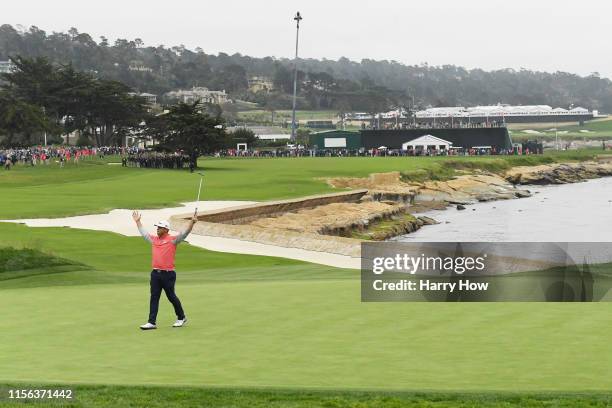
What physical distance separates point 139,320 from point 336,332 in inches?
140

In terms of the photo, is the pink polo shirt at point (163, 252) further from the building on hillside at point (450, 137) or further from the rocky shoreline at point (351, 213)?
the building on hillside at point (450, 137)

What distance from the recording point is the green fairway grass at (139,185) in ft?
190

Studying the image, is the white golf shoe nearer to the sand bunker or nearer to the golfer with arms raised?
the golfer with arms raised

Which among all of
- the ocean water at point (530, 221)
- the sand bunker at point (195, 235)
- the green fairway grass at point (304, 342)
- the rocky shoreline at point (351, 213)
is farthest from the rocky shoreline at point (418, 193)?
the green fairway grass at point (304, 342)

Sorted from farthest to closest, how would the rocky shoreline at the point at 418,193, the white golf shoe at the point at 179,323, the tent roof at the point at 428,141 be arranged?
1. the tent roof at the point at 428,141
2. the rocky shoreline at the point at 418,193
3. the white golf shoe at the point at 179,323

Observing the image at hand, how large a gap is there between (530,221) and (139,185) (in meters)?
27.3

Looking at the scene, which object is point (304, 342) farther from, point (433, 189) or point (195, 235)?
point (433, 189)

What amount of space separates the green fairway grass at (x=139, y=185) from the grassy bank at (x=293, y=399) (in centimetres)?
3890

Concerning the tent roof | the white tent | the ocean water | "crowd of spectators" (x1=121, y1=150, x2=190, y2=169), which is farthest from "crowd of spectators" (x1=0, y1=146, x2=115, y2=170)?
the tent roof

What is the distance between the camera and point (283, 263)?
34375mm

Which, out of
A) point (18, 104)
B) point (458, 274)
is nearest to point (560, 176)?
point (18, 104)

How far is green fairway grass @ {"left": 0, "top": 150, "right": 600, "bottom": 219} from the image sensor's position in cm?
5784

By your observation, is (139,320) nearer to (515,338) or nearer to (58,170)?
(515,338)

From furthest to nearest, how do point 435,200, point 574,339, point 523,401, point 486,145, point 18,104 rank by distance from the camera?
point 486,145 < point 18,104 < point 435,200 < point 574,339 < point 523,401
